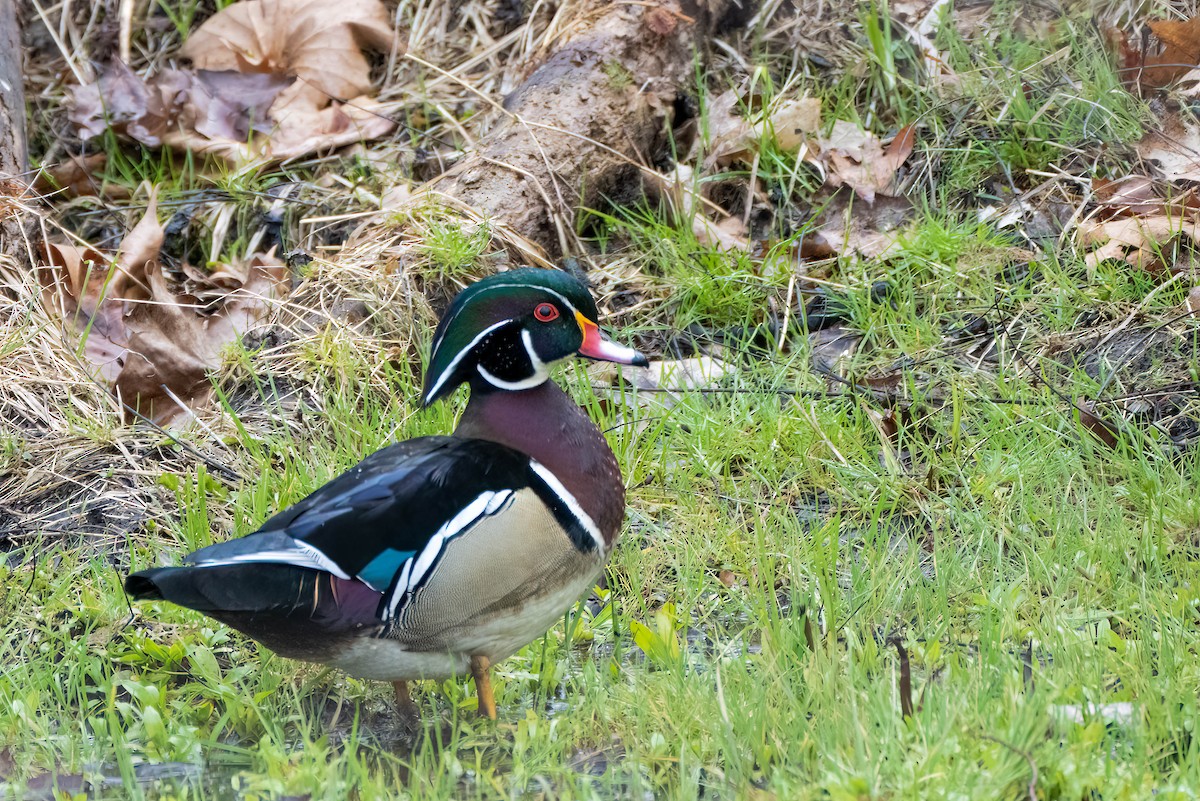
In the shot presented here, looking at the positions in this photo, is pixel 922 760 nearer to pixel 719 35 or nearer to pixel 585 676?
pixel 585 676

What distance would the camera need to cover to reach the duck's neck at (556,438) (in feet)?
9.30

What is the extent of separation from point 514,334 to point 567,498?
0.38 meters

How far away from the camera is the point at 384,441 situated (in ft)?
12.6

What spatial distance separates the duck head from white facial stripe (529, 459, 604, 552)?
0.21 m

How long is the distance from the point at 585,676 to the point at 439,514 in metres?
0.52

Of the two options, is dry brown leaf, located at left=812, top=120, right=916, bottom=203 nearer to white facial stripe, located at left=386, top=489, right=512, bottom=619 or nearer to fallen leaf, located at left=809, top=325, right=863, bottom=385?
fallen leaf, located at left=809, top=325, right=863, bottom=385

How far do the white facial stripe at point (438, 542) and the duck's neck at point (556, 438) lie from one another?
0.21 m

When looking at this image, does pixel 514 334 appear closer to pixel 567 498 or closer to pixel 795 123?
pixel 567 498

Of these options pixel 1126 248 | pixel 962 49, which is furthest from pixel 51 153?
pixel 1126 248

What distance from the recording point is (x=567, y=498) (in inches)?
110

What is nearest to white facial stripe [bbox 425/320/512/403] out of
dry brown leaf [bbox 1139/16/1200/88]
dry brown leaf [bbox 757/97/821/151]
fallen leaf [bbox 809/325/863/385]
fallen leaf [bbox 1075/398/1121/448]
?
fallen leaf [bbox 809/325/863/385]

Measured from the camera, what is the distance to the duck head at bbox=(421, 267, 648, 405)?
2842mm

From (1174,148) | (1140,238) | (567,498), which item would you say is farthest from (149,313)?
(1174,148)

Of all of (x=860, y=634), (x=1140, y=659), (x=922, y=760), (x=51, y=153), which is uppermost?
(x=922, y=760)
